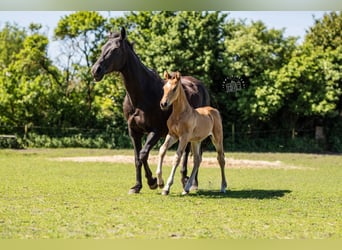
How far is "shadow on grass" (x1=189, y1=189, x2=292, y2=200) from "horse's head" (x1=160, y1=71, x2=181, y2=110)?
2082mm

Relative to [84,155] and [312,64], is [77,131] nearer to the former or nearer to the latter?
[84,155]

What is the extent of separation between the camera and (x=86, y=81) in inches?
1323

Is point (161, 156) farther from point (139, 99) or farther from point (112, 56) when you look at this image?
point (112, 56)

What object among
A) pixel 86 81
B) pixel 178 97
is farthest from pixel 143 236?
pixel 86 81

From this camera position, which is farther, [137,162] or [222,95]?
[222,95]

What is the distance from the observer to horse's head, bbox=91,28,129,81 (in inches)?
368

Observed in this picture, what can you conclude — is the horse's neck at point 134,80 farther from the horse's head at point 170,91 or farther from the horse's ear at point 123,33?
the horse's head at point 170,91

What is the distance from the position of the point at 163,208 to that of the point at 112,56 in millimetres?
2958

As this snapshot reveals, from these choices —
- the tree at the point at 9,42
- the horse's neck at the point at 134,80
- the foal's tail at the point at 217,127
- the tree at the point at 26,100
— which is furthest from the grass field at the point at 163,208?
the tree at the point at 9,42

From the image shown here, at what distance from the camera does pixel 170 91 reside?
9.48 meters

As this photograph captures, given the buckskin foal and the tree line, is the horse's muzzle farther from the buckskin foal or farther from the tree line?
the tree line

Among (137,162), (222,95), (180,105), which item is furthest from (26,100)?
(180,105)

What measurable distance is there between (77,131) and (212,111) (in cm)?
1991

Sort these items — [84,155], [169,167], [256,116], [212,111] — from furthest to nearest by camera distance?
[256,116]
[84,155]
[169,167]
[212,111]
